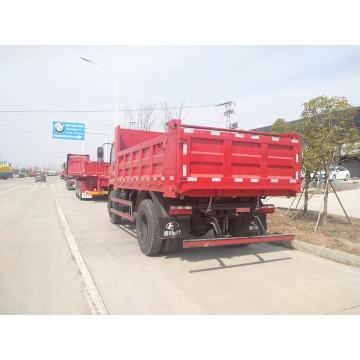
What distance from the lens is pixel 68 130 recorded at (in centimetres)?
3578

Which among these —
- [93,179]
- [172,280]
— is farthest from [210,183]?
[93,179]

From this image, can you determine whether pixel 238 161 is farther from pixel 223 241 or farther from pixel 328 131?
pixel 328 131

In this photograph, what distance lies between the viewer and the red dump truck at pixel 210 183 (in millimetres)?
5434

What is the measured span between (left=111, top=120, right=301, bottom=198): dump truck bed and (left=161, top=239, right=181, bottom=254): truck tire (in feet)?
3.37

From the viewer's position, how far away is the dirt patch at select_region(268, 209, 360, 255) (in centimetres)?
677

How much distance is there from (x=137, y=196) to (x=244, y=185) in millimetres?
2734

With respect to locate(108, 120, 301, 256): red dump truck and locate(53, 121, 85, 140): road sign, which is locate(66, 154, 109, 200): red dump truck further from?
locate(53, 121, 85, 140): road sign

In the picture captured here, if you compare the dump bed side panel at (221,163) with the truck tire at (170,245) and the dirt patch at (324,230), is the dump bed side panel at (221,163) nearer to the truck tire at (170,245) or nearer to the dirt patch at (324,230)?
the truck tire at (170,245)

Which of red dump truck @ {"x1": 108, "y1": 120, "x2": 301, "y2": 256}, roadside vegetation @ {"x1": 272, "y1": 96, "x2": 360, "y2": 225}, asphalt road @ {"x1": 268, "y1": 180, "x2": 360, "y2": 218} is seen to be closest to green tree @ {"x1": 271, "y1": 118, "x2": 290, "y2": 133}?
roadside vegetation @ {"x1": 272, "y1": 96, "x2": 360, "y2": 225}

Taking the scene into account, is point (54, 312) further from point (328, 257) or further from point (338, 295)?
point (328, 257)

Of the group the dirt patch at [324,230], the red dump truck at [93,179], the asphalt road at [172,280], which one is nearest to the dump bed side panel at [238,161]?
the asphalt road at [172,280]

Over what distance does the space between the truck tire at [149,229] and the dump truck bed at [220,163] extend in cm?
39

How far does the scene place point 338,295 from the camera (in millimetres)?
4324

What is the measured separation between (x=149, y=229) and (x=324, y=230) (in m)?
4.70
